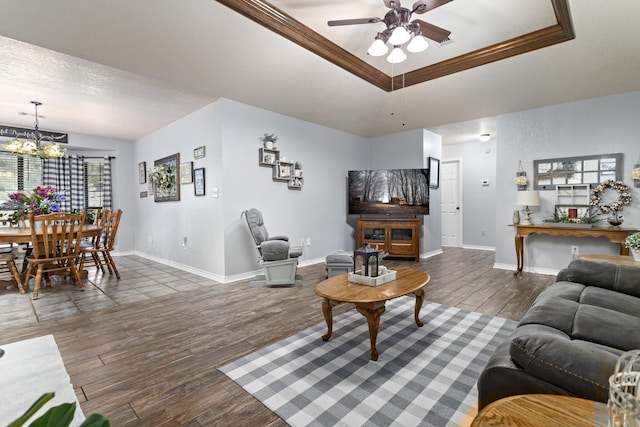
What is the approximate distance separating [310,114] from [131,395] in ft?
14.2

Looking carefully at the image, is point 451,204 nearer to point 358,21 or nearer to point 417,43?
point 417,43

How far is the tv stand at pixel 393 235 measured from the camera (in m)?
5.44

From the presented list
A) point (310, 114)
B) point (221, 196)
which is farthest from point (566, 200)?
point (221, 196)

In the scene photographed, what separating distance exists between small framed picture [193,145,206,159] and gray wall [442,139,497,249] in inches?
229

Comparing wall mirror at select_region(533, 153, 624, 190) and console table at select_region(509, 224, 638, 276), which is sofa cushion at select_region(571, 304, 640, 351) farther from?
wall mirror at select_region(533, 153, 624, 190)

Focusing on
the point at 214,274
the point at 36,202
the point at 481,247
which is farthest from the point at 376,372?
the point at 481,247

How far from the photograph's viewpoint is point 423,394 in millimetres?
1642

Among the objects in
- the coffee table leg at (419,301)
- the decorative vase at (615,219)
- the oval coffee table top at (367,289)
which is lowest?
the coffee table leg at (419,301)

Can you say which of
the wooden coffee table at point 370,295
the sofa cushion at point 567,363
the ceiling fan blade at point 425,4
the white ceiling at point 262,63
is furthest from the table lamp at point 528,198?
the sofa cushion at point 567,363

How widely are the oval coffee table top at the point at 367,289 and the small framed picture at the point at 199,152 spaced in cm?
302

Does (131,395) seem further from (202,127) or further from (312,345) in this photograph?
(202,127)

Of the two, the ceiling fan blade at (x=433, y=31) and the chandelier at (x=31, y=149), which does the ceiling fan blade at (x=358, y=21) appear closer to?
the ceiling fan blade at (x=433, y=31)

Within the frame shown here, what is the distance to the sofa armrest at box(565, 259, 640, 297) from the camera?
199 cm

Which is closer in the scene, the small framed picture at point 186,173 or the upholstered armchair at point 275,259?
the upholstered armchair at point 275,259
